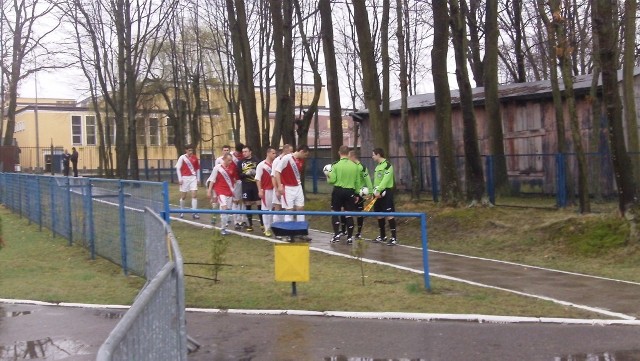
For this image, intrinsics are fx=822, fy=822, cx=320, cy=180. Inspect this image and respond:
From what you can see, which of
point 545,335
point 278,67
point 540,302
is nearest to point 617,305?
point 540,302

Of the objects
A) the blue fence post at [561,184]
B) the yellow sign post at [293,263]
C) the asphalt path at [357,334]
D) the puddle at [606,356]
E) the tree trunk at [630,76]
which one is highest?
the tree trunk at [630,76]

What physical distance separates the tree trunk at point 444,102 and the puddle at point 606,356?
38.1 ft

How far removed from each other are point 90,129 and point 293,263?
6728cm

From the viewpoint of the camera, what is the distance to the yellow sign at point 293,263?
9.74 m

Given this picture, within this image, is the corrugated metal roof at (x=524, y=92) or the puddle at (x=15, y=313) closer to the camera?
the puddle at (x=15, y=313)

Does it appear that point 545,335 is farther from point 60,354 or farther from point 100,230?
point 100,230

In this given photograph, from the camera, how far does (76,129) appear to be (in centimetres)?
7281

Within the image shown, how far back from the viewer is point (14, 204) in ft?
80.9

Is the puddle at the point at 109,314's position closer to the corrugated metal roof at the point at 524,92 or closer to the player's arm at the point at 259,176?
the player's arm at the point at 259,176

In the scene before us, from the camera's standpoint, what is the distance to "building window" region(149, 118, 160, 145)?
6108 centimetres

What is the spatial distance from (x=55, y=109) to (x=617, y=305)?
68.4 meters

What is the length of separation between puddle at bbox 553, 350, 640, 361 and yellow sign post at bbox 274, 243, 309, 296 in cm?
345

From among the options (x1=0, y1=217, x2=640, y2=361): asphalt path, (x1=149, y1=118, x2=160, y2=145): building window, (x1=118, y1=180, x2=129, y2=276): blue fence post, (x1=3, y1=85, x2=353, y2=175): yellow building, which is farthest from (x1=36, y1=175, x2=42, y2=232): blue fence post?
(x1=149, y1=118, x2=160, y2=145): building window

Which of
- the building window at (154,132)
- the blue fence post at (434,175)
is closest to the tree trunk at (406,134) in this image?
the blue fence post at (434,175)
